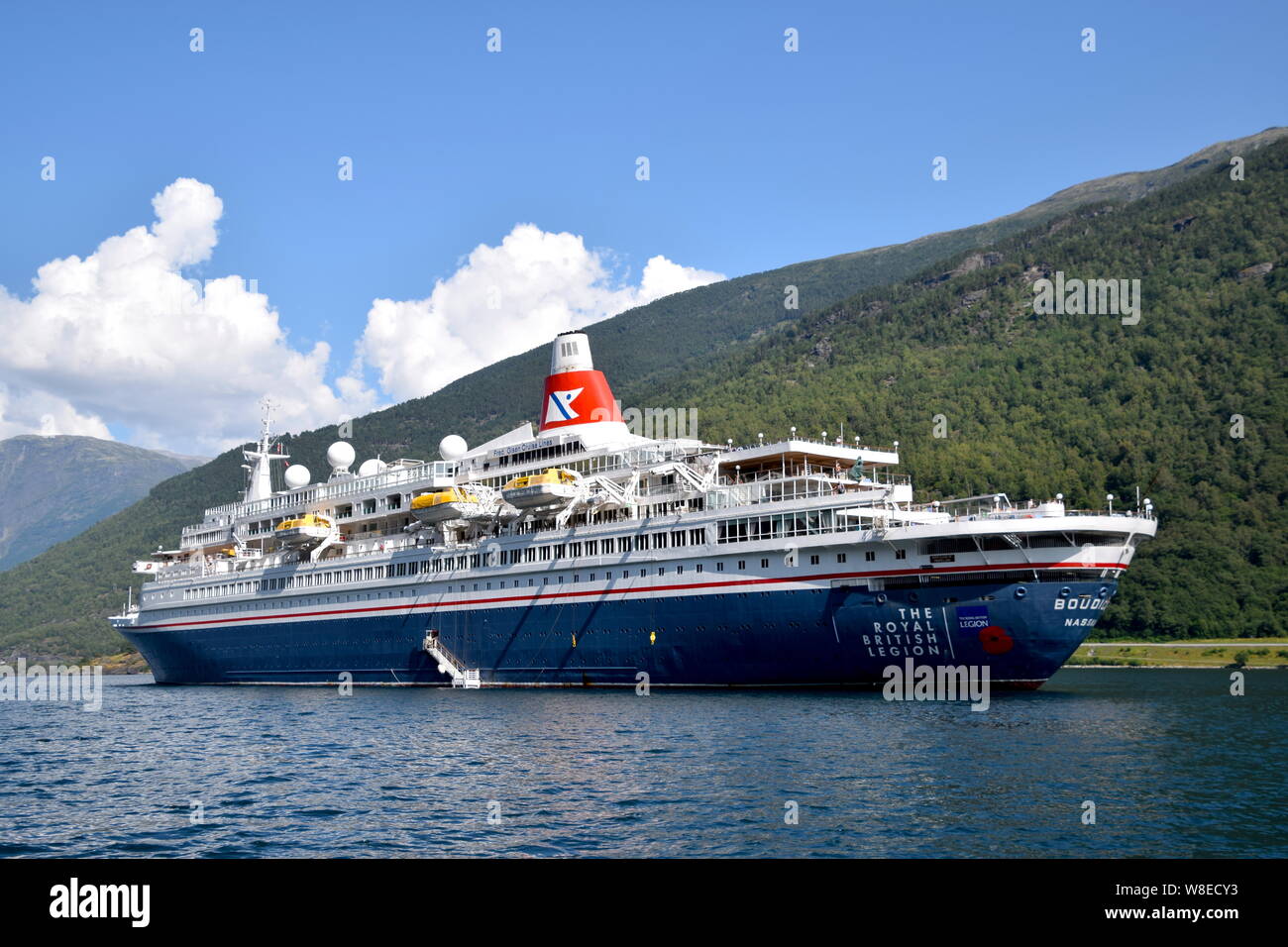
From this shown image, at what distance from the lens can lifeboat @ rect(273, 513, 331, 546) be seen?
6706 cm

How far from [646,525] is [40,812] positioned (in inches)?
1184

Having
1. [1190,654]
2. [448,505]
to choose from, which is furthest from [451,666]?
[1190,654]

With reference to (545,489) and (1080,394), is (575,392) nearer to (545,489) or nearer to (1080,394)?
(545,489)

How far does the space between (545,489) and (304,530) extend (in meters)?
20.2

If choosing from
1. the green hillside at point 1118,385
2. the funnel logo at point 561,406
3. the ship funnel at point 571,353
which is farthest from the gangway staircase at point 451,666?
the green hillside at point 1118,385

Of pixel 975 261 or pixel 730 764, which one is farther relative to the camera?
pixel 975 261

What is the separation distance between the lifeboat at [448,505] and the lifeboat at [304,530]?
34.3ft

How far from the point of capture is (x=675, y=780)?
26031 millimetres

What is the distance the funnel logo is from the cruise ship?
12cm

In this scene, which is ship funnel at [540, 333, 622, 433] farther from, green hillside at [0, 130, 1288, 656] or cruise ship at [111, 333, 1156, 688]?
green hillside at [0, 130, 1288, 656]

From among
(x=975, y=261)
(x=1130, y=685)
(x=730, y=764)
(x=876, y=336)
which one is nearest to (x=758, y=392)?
(x=876, y=336)

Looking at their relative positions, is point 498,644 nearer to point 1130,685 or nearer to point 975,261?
point 1130,685

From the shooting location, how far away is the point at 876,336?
171375 millimetres

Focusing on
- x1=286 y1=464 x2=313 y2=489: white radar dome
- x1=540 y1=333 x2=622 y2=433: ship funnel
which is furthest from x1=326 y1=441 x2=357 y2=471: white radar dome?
x1=540 y1=333 x2=622 y2=433: ship funnel
